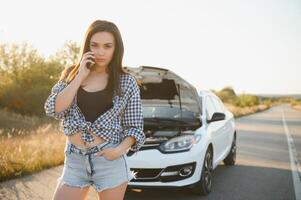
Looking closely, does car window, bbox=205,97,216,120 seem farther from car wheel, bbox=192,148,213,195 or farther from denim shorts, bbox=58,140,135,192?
denim shorts, bbox=58,140,135,192

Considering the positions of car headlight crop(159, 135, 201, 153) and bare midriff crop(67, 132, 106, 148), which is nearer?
bare midriff crop(67, 132, 106, 148)

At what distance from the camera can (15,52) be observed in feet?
130

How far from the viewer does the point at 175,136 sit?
648 cm

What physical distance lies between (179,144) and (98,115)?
3.81m

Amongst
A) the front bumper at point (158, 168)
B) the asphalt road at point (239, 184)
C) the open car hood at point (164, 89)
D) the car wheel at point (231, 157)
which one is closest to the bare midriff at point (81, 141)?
the front bumper at point (158, 168)

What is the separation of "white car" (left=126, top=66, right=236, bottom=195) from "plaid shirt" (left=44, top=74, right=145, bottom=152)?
3.38 m

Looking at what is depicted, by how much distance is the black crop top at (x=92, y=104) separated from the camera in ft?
8.82

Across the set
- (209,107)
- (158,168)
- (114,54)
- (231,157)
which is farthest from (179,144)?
(114,54)

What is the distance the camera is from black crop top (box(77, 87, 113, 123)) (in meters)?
2.69

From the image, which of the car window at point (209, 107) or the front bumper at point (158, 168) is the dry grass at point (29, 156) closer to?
the front bumper at point (158, 168)

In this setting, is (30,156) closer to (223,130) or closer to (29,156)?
(29,156)

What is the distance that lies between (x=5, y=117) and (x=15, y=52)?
11.9 meters

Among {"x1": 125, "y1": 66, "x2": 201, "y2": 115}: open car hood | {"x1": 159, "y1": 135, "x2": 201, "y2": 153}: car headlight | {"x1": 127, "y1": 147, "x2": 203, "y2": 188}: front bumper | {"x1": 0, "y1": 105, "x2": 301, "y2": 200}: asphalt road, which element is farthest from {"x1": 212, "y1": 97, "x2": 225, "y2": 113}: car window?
{"x1": 127, "y1": 147, "x2": 203, "y2": 188}: front bumper

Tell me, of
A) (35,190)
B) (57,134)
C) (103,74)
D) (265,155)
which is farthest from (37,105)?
(103,74)
